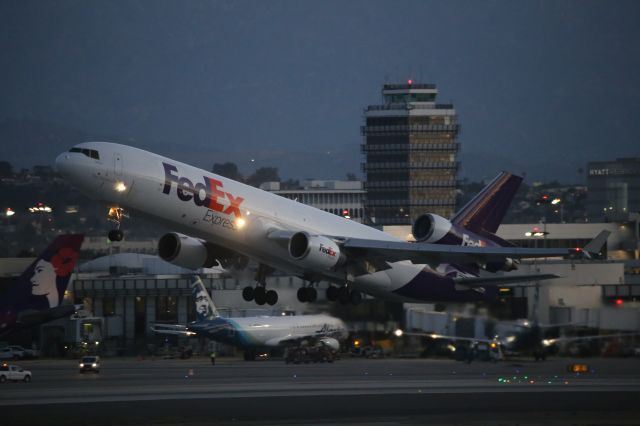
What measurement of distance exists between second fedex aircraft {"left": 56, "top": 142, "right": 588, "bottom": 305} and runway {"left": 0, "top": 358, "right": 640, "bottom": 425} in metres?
4.79

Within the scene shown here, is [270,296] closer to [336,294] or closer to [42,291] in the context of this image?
[336,294]

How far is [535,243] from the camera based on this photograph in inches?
5664

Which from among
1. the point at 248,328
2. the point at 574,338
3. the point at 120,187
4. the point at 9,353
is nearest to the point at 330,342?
the point at 248,328

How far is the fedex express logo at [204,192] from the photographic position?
4816 cm

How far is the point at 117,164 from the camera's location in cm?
4712

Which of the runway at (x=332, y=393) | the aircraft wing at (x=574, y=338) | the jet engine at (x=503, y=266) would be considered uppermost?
the jet engine at (x=503, y=266)

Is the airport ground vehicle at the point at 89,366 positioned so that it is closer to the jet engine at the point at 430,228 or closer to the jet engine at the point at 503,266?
the jet engine at the point at 430,228

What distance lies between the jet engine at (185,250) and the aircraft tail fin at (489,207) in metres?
13.1

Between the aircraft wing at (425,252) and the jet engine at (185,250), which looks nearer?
the aircraft wing at (425,252)

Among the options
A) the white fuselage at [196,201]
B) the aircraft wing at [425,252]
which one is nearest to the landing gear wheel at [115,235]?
the white fuselage at [196,201]

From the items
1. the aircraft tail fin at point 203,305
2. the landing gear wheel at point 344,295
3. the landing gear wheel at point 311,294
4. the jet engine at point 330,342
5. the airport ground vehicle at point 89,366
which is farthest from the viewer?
the aircraft tail fin at point 203,305

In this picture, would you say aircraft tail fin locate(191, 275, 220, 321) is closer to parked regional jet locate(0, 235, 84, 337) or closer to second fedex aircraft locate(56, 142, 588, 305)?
parked regional jet locate(0, 235, 84, 337)

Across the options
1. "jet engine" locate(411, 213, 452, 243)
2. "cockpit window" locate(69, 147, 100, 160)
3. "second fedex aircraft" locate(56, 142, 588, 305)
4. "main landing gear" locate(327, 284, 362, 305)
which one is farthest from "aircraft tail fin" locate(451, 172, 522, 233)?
"cockpit window" locate(69, 147, 100, 160)

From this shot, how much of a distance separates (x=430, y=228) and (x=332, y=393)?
9.10m
